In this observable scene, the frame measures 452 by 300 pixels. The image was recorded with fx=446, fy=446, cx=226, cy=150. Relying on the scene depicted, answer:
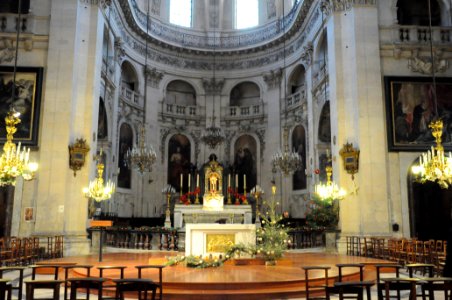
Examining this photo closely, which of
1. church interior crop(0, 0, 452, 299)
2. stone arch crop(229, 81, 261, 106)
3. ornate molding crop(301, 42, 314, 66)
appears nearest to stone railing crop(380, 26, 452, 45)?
church interior crop(0, 0, 452, 299)

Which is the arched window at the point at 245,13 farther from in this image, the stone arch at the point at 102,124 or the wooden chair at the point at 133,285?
the wooden chair at the point at 133,285

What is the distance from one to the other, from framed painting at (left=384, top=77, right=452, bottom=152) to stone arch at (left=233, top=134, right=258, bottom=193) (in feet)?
36.9

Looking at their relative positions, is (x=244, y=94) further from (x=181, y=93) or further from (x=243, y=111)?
(x=181, y=93)

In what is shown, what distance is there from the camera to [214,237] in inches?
472

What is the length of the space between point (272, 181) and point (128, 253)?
11802 mm

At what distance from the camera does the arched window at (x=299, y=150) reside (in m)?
23.0

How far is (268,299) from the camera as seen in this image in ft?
25.9

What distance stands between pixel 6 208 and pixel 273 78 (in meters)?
16.0

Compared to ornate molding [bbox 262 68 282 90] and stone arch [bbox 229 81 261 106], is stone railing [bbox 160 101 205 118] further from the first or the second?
ornate molding [bbox 262 68 282 90]

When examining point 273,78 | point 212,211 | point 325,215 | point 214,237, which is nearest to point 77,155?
point 212,211

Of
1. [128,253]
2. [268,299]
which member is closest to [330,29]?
[128,253]

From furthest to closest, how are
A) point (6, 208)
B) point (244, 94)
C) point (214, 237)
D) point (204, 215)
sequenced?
point (244, 94) → point (204, 215) → point (6, 208) → point (214, 237)

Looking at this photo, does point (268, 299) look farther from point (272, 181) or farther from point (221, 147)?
point (221, 147)

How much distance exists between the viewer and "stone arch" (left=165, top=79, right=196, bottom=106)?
91.0ft
